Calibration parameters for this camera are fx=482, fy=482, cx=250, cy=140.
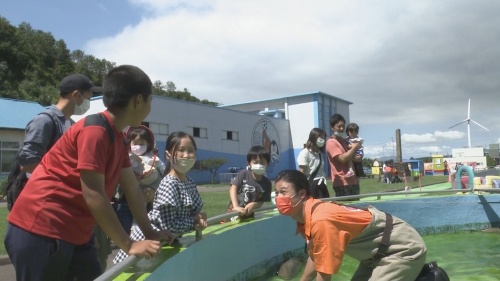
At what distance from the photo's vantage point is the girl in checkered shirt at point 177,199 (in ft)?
11.4

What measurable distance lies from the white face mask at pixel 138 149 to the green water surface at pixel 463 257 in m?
2.06

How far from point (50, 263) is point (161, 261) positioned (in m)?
0.85

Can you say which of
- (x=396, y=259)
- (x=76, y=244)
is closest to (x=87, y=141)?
(x=76, y=244)

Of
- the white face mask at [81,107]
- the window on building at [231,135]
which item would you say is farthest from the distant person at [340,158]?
the window on building at [231,135]

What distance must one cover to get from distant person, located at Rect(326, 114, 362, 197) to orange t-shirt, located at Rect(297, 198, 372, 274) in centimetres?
337

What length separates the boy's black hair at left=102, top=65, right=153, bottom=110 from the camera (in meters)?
2.22

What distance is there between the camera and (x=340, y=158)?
6.39 m

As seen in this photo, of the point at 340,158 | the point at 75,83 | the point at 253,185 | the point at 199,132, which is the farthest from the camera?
the point at 199,132

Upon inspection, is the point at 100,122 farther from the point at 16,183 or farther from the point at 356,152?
the point at 356,152

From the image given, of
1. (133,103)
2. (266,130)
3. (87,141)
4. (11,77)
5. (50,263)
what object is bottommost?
(50,263)

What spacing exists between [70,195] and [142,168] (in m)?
1.89

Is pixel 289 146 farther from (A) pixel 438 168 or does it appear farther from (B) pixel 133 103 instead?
(B) pixel 133 103

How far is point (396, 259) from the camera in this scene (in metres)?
3.08

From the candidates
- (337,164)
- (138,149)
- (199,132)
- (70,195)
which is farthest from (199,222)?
(199,132)
